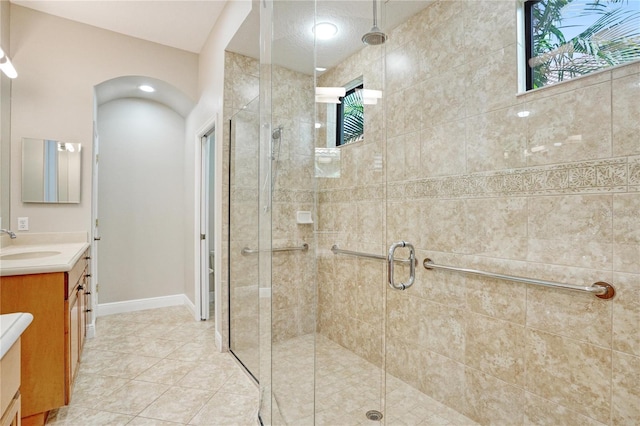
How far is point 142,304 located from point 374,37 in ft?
12.3

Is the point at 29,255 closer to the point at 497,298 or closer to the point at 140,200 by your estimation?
the point at 140,200

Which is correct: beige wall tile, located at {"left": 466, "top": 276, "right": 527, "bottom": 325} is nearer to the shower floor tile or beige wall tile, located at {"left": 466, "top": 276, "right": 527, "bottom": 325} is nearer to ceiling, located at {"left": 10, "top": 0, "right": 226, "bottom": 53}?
the shower floor tile

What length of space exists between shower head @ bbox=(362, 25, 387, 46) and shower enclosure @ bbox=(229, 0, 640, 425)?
0.04 metres

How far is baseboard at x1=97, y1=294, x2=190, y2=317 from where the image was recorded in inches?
Result: 146

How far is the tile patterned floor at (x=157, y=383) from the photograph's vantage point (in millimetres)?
1881

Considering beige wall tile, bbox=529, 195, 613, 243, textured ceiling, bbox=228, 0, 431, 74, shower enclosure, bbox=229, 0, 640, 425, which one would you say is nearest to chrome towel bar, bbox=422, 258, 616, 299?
shower enclosure, bbox=229, 0, 640, 425

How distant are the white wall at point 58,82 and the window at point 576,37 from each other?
334 centimetres

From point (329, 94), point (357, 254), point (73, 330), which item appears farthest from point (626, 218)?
point (73, 330)

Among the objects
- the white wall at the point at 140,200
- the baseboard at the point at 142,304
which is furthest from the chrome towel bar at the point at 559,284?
the white wall at the point at 140,200

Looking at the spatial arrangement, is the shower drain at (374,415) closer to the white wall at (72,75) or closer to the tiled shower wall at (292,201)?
the tiled shower wall at (292,201)

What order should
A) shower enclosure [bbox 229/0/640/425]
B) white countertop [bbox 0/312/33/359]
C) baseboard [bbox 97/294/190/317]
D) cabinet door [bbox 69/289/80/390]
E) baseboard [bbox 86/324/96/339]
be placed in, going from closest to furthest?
1. white countertop [bbox 0/312/33/359]
2. shower enclosure [bbox 229/0/640/425]
3. cabinet door [bbox 69/289/80/390]
4. baseboard [bbox 86/324/96/339]
5. baseboard [bbox 97/294/190/317]

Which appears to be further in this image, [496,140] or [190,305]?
[190,305]

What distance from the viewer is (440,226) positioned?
194 centimetres

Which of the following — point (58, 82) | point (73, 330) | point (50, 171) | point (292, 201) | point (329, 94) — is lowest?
point (73, 330)
